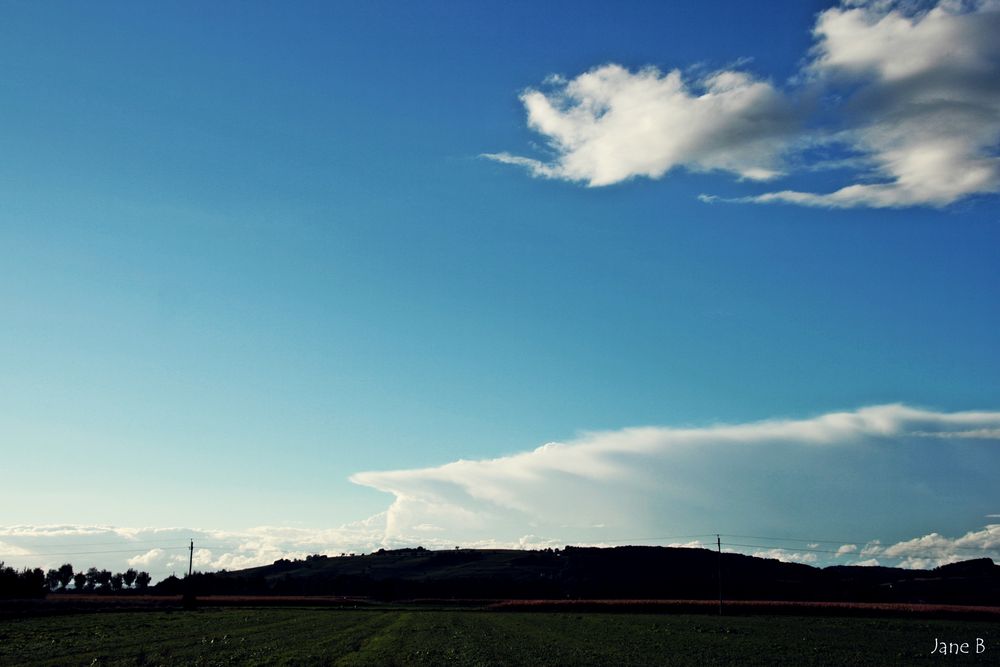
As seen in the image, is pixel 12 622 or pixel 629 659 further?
pixel 12 622

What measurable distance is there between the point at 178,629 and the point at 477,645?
2760 centimetres

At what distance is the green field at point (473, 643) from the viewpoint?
39.2 meters

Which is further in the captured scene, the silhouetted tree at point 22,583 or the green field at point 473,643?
the silhouetted tree at point 22,583

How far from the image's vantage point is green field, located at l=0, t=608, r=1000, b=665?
39250 millimetres

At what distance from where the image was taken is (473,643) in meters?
49.2

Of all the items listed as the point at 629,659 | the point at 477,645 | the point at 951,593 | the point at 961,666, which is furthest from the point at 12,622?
the point at 951,593

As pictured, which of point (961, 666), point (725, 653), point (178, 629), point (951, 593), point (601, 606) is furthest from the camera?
point (951, 593)

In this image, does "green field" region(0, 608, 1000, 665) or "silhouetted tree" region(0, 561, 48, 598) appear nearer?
"green field" region(0, 608, 1000, 665)

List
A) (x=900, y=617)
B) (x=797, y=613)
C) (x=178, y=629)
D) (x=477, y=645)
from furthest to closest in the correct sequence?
Result: (x=797, y=613)
(x=900, y=617)
(x=178, y=629)
(x=477, y=645)

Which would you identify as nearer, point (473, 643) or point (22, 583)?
point (473, 643)

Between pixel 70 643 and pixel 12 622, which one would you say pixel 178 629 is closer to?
pixel 70 643

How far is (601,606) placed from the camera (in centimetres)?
11131

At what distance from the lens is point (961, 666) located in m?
38.8

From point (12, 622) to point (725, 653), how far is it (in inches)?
2402
